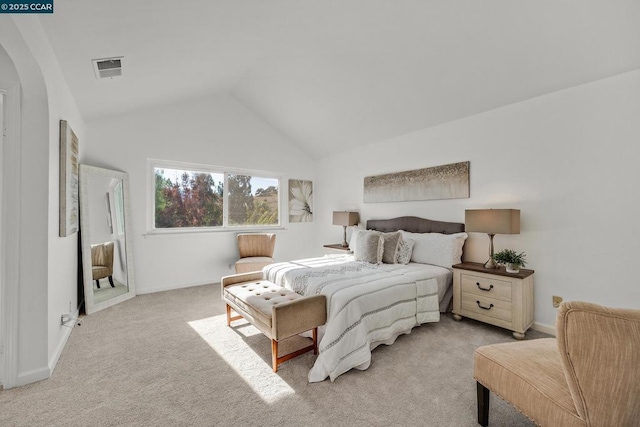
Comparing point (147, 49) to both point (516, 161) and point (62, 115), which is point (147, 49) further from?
point (516, 161)

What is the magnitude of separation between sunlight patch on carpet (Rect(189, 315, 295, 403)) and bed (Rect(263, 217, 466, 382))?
11.3 inches

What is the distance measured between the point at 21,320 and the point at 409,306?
2946 millimetres

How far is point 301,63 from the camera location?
341 centimetres

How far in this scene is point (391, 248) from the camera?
3334 millimetres

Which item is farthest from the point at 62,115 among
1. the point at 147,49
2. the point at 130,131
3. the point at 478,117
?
the point at 478,117

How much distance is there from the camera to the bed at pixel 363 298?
201cm

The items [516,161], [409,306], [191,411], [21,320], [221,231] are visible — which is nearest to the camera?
[191,411]

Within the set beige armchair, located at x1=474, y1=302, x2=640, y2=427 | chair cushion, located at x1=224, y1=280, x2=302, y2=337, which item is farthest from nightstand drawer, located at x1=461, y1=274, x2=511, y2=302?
chair cushion, located at x1=224, y1=280, x2=302, y2=337

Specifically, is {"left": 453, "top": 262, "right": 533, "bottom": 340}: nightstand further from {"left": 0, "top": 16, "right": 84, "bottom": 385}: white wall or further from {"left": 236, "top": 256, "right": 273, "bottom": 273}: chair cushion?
{"left": 0, "top": 16, "right": 84, "bottom": 385}: white wall

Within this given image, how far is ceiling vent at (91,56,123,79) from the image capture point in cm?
235

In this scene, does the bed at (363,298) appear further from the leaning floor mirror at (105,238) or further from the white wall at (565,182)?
the leaning floor mirror at (105,238)

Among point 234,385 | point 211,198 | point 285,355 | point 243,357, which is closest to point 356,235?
point 285,355

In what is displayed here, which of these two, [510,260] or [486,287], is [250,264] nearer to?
[486,287]

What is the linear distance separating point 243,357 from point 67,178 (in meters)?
2.19
